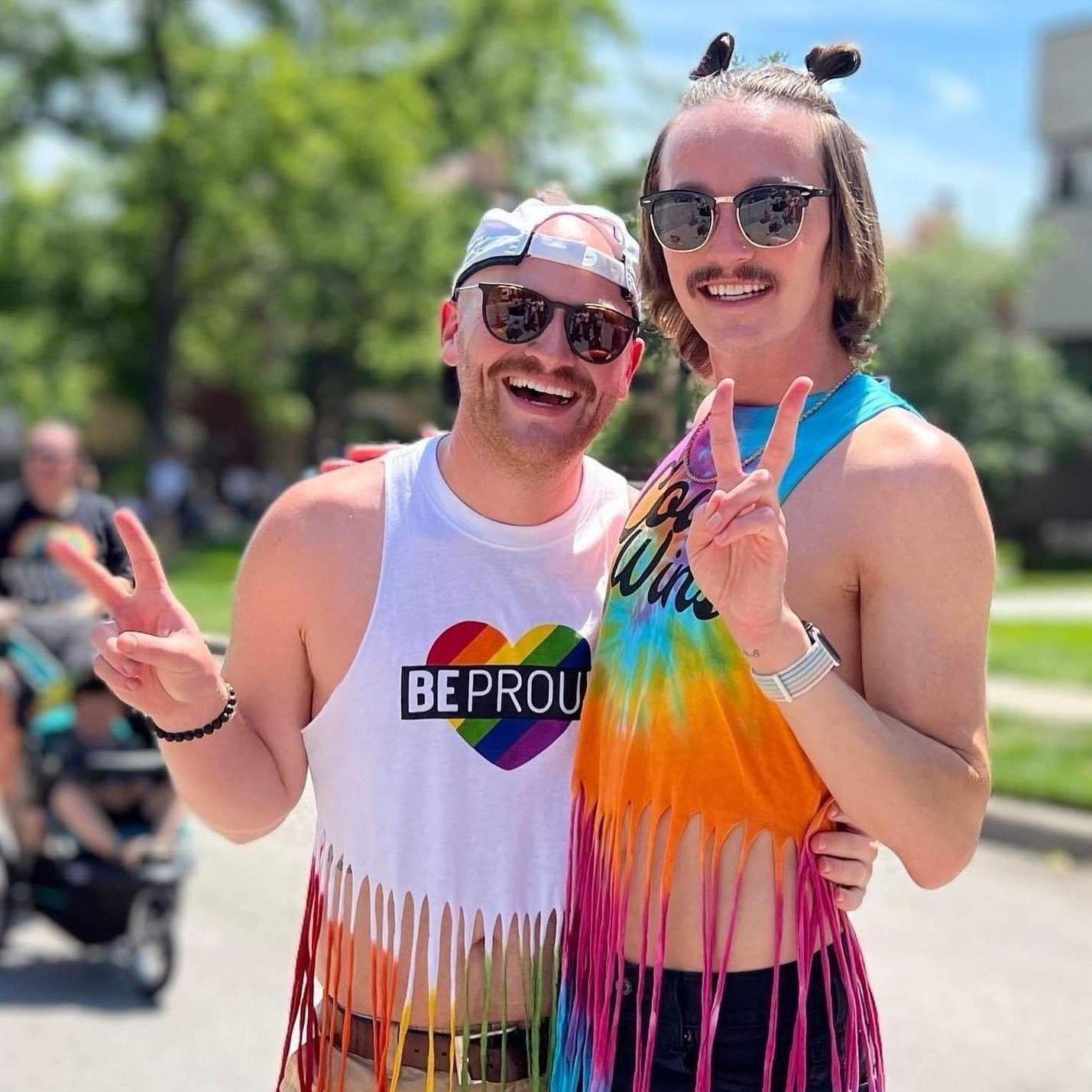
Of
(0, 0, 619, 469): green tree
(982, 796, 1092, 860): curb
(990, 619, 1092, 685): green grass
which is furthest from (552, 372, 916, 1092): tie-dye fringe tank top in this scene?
(0, 0, 619, 469): green tree

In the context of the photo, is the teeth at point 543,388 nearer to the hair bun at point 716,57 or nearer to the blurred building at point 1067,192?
the hair bun at point 716,57

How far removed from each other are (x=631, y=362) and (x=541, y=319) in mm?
197

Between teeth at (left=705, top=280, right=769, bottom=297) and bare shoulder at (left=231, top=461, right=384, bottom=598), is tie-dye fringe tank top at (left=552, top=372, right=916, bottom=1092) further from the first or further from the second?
bare shoulder at (left=231, top=461, right=384, bottom=598)

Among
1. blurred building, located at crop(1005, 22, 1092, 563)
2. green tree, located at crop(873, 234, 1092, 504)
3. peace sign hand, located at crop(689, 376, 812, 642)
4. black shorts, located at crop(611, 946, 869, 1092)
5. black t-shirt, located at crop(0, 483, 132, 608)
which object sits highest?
blurred building, located at crop(1005, 22, 1092, 563)

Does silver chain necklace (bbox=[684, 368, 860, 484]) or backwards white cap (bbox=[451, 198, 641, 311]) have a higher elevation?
backwards white cap (bbox=[451, 198, 641, 311])

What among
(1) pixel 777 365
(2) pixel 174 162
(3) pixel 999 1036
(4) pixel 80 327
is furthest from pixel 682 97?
(4) pixel 80 327

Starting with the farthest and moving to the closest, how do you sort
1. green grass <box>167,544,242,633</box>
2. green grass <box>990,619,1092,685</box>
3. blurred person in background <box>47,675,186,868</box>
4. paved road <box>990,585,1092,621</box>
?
paved road <box>990,585,1092,621</box> < green grass <box>167,544,242,633</box> < green grass <box>990,619,1092,685</box> < blurred person in background <box>47,675,186,868</box>

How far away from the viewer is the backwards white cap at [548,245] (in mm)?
2271

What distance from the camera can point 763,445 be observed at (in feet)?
6.59

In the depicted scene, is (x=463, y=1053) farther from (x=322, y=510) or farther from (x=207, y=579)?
(x=207, y=579)

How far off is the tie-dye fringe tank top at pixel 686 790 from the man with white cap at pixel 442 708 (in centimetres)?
12

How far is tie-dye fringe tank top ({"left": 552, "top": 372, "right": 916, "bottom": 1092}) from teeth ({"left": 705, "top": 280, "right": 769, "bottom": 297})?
0.55ft

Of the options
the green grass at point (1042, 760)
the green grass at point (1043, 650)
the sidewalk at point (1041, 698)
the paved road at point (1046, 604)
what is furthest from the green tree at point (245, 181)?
the green grass at point (1042, 760)

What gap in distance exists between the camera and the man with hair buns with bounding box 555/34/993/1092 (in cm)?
173
